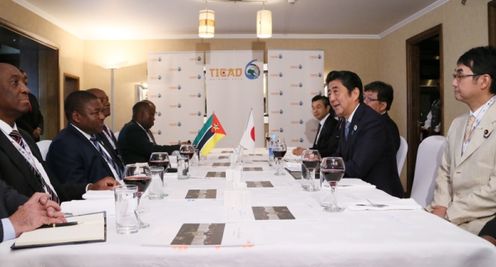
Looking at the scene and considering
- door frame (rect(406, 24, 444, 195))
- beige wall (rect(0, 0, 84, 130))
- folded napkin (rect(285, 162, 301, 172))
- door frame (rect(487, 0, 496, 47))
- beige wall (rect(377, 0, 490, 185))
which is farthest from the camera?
door frame (rect(406, 24, 444, 195))

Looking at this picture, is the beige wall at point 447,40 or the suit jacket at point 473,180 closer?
the suit jacket at point 473,180

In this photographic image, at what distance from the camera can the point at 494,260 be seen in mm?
1080

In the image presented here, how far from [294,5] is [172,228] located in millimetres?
5000

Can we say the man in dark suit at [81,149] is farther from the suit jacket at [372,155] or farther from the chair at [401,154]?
the chair at [401,154]

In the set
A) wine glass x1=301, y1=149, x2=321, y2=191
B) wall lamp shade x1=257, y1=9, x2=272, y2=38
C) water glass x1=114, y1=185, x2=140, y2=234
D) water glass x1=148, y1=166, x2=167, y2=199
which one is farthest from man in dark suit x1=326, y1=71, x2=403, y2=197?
wall lamp shade x1=257, y1=9, x2=272, y2=38

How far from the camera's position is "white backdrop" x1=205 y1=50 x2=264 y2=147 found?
7297mm

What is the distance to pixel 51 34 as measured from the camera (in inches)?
250

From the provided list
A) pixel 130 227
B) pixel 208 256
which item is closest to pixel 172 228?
pixel 130 227

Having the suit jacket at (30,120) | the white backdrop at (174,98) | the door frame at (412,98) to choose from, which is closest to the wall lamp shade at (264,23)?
the suit jacket at (30,120)

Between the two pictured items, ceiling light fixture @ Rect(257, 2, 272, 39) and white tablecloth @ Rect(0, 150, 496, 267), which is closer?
white tablecloth @ Rect(0, 150, 496, 267)

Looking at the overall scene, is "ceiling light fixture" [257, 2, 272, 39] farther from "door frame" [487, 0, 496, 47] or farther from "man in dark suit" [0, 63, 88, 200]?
"man in dark suit" [0, 63, 88, 200]

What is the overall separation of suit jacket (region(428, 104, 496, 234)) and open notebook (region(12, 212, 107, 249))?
1.64 meters

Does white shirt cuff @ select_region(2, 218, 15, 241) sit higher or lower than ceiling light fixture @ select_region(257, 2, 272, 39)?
lower

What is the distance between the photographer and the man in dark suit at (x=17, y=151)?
5.76 ft
